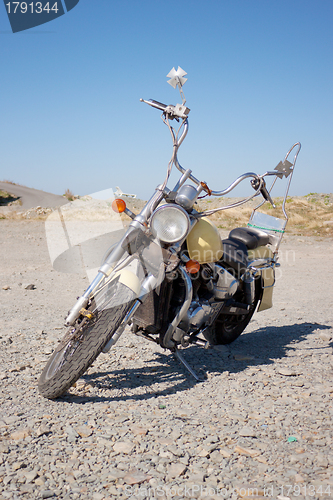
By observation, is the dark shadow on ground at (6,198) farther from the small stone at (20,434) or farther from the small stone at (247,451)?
the small stone at (247,451)

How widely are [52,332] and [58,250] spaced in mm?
1774

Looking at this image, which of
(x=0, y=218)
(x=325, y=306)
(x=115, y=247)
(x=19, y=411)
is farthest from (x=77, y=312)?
(x=0, y=218)

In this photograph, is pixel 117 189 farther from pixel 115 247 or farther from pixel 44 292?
pixel 44 292

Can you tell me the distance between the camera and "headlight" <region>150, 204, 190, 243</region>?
2.88 meters

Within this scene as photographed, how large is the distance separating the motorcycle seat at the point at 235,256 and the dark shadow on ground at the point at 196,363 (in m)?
0.90

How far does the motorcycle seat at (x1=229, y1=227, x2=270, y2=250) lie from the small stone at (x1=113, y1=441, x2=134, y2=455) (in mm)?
2559

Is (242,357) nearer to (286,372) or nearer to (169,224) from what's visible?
(286,372)

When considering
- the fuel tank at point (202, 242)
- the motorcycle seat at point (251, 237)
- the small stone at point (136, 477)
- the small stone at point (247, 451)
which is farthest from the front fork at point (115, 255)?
the motorcycle seat at point (251, 237)

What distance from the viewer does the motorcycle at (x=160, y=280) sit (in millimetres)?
2707

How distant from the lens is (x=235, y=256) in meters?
3.99

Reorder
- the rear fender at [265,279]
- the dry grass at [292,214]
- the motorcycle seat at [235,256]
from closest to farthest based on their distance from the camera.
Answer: the motorcycle seat at [235,256] < the rear fender at [265,279] < the dry grass at [292,214]

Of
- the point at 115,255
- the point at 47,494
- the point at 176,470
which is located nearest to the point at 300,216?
the point at 115,255

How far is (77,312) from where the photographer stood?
2732mm

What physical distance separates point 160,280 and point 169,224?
1.42 ft
